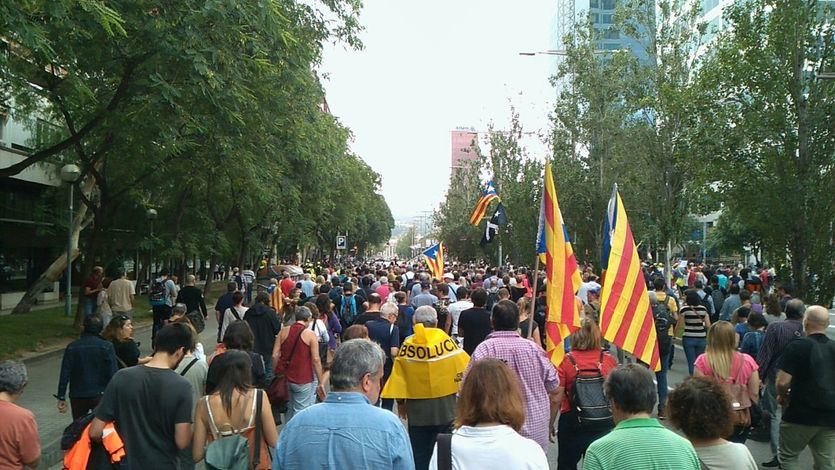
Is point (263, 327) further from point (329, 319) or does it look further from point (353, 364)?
point (353, 364)

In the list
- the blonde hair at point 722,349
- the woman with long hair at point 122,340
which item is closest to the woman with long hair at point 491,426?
the blonde hair at point 722,349

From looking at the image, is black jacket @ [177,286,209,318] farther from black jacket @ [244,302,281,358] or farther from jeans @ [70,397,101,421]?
jeans @ [70,397,101,421]

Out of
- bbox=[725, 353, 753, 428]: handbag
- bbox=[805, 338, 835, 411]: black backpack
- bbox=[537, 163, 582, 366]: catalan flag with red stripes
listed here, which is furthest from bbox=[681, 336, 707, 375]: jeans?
bbox=[805, 338, 835, 411]: black backpack

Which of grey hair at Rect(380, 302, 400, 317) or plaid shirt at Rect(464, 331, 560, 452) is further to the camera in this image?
grey hair at Rect(380, 302, 400, 317)

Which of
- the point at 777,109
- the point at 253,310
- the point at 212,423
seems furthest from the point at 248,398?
the point at 777,109

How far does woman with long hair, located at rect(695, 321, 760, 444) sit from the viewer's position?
6477 millimetres

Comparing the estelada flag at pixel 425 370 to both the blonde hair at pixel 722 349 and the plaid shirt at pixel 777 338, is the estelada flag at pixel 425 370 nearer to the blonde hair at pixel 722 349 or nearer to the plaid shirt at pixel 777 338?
the blonde hair at pixel 722 349

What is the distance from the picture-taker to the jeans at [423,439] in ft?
20.3

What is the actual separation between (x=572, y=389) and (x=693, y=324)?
5.24 m

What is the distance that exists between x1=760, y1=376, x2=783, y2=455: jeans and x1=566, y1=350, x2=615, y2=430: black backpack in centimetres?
313

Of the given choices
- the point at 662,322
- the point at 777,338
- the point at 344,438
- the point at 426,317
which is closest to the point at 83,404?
the point at 426,317

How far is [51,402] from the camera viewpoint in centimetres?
1201

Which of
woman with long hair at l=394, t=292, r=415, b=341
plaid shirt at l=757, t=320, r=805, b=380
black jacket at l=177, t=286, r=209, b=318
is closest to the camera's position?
plaid shirt at l=757, t=320, r=805, b=380

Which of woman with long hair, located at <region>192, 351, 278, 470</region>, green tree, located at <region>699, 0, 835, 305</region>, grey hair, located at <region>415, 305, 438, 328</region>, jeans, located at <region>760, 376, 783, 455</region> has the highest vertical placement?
green tree, located at <region>699, 0, 835, 305</region>
